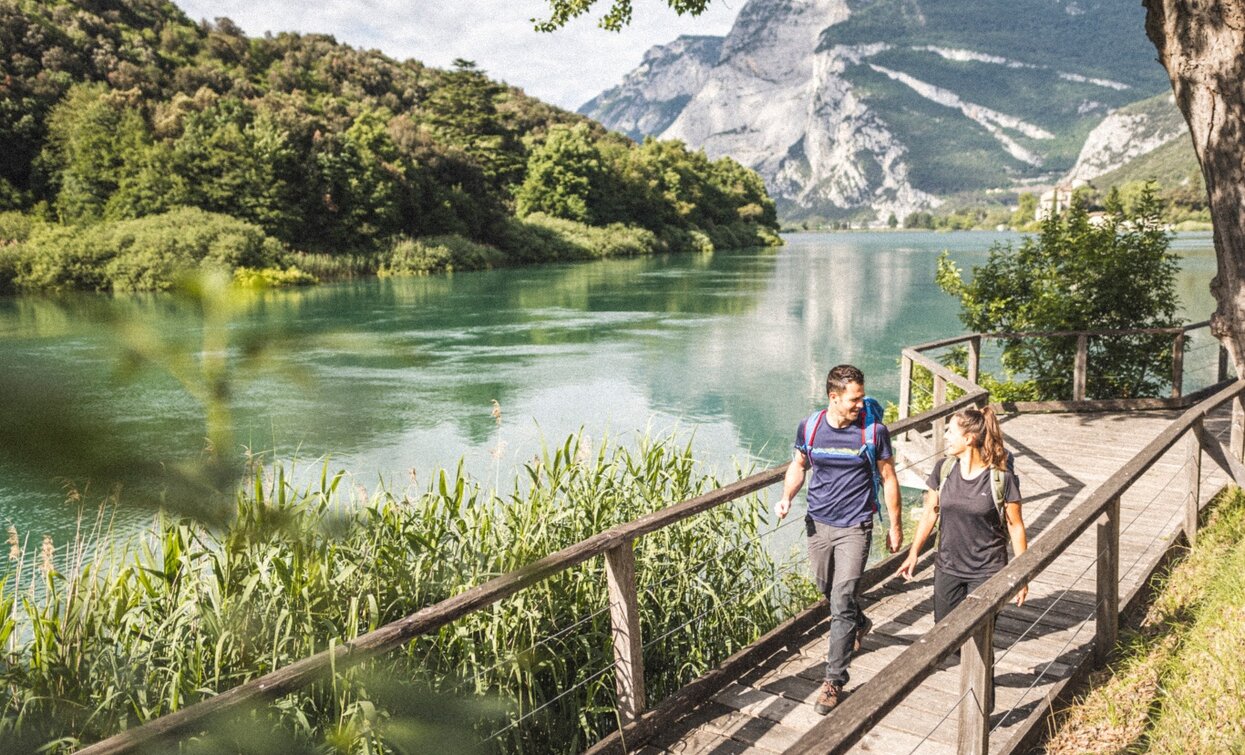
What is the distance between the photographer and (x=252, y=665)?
12.8 feet

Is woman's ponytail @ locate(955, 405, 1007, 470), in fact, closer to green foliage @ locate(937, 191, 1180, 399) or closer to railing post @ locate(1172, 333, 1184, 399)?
railing post @ locate(1172, 333, 1184, 399)

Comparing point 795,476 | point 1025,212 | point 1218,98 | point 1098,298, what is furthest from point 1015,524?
point 1025,212

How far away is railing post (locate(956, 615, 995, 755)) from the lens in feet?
10.2

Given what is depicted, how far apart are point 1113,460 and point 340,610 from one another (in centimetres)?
777

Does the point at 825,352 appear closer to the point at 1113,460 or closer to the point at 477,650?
the point at 1113,460

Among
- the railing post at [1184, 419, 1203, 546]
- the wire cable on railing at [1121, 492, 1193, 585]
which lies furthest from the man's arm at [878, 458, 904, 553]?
Answer: the railing post at [1184, 419, 1203, 546]

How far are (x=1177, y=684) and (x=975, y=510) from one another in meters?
1.17

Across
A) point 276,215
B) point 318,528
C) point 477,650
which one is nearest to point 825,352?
point 477,650

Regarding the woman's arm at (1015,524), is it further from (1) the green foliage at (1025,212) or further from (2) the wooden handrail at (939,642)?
(1) the green foliage at (1025,212)

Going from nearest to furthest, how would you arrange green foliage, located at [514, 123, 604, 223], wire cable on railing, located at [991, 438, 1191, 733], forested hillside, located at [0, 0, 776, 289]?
wire cable on railing, located at [991, 438, 1191, 733] → forested hillside, located at [0, 0, 776, 289] → green foliage, located at [514, 123, 604, 223]

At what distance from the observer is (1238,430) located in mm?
7719

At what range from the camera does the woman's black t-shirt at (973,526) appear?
4.52m

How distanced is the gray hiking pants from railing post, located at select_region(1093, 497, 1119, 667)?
114 cm

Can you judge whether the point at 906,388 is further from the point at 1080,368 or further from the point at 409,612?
the point at 409,612
